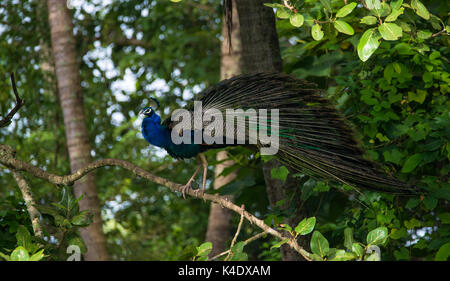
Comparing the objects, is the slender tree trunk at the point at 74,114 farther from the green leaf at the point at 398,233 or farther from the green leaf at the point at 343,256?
the green leaf at the point at 343,256

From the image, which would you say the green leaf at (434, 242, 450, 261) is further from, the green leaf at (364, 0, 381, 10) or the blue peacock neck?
the blue peacock neck

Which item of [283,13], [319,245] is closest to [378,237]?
[319,245]

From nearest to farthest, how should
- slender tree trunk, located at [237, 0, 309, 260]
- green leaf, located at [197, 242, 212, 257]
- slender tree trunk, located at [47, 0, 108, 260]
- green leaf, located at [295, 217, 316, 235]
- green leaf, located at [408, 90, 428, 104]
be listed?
green leaf, located at [295, 217, 316, 235], green leaf, located at [197, 242, 212, 257], green leaf, located at [408, 90, 428, 104], slender tree trunk, located at [237, 0, 309, 260], slender tree trunk, located at [47, 0, 108, 260]

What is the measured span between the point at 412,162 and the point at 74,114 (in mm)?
3211

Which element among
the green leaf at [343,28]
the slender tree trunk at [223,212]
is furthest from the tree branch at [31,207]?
the slender tree trunk at [223,212]

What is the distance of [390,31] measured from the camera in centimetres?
236

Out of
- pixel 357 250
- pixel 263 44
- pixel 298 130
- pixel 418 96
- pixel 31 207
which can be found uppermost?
pixel 263 44

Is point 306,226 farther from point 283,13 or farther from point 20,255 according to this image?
point 20,255

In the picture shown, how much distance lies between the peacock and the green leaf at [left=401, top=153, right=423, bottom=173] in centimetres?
27

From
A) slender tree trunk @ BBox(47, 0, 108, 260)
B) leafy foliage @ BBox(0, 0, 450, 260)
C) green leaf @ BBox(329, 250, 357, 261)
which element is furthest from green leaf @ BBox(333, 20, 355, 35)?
slender tree trunk @ BBox(47, 0, 108, 260)

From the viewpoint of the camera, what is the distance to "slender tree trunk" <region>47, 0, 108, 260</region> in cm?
500

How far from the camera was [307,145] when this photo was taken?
3.16m

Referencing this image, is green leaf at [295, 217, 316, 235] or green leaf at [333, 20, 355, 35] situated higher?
green leaf at [333, 20, 355, 35]

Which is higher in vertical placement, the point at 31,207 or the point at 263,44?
the point at 263,44
